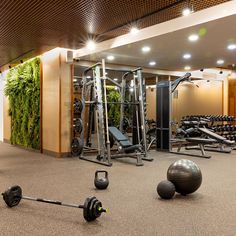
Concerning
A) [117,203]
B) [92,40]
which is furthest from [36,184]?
[92,40]

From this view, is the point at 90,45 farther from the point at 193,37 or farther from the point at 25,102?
the point at 25,102

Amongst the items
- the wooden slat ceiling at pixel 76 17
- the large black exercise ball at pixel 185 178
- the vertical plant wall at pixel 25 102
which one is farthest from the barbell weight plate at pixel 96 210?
the vertical plant wall at pixel 25 102

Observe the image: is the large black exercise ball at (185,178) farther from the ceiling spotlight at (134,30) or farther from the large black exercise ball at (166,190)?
the ceiling spotlight at (134,30)

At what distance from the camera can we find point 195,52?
281 inches

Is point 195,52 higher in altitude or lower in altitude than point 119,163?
higher

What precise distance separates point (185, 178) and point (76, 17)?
10.3 ft

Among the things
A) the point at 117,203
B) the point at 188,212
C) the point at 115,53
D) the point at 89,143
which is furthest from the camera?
the point at 89,143

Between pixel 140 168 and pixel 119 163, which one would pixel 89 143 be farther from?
pixel 140 168

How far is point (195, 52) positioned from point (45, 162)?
4274 millimetres

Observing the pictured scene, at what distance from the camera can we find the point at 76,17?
507 cm

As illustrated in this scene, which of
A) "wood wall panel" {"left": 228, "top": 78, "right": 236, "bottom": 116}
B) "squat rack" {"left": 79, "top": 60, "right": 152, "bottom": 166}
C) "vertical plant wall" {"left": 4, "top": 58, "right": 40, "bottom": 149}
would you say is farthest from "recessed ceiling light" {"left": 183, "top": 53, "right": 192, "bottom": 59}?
"wood wall panel" {"left": 228, "top": 78, "right": 236, "bottom": 116}

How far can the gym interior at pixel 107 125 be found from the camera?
130 inches

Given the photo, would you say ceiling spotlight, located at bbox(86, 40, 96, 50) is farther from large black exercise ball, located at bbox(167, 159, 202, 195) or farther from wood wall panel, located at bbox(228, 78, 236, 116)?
wood wall panel, located at bbox(228, 78, 236, 116)

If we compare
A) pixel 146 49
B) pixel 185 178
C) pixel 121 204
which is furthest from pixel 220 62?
pixel 121 204
